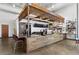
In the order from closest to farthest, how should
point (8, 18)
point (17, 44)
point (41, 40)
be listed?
point (8, 18) < point (17, 44) < point (41, 40)

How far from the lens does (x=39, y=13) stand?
2.96 meters

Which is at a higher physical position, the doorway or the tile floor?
the doorway

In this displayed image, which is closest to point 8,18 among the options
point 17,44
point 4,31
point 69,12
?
point 4,31

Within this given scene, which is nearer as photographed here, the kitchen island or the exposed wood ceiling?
the exposed wood ceiling

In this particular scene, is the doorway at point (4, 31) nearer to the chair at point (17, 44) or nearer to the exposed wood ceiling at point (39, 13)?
the chair at point (17, 44)

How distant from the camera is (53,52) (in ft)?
9.66

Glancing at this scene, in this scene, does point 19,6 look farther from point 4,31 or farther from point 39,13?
point 4,31

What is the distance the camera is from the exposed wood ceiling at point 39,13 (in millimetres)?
2867

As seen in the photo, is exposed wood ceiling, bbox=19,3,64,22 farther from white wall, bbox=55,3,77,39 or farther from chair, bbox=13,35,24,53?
chair, bbox=13,35,24,53

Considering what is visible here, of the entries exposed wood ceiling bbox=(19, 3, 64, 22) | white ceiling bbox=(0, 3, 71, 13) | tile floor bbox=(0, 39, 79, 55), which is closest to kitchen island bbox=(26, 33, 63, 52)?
tile floor bbox=(0, 39, 79, 55)

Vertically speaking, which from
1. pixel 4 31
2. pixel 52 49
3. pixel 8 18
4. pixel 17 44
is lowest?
pixel 52 49

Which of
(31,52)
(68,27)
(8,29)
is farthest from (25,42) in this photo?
(68,27)

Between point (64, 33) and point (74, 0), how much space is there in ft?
3.02

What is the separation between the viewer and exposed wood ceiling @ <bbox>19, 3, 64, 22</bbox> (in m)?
2.87
